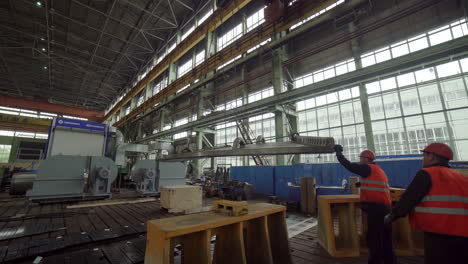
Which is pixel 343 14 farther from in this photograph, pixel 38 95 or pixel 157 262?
pixel 38 95

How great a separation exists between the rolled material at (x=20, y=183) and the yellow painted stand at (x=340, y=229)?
456 inches

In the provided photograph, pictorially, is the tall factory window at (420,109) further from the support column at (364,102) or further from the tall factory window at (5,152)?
the tall factory window at (5,152)

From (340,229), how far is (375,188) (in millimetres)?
1361

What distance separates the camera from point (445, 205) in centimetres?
160

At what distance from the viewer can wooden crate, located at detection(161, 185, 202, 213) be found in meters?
5.53

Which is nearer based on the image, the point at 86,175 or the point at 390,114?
the point at 86,175

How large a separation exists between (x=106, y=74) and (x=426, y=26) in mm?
24782

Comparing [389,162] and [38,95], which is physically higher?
[38,95]

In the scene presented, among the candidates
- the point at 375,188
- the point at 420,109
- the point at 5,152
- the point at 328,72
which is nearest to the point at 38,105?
the point at 5,152

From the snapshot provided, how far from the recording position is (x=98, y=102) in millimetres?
27125

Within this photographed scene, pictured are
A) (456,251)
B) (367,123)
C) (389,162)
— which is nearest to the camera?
(456,251)

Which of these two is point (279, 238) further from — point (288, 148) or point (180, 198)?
point (180, 198)

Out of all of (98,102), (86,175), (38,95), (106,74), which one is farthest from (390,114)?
(38,95)

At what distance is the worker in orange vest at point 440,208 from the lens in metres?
1.53
